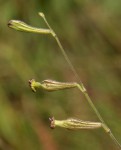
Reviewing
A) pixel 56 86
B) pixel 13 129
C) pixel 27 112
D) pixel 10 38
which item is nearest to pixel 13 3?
pixel 10 38

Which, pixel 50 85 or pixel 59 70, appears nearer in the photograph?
pixel 50 85

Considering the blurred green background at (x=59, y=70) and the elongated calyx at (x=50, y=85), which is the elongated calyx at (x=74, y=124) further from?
the blurred green background at (x=59, y=70)

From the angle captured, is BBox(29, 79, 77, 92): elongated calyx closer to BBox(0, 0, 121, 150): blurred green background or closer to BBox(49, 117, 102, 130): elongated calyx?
BBox(49, 117, 102, 130): elongated calyx

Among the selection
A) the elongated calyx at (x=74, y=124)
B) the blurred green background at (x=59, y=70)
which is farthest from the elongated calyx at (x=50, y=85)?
the blurred green background at (x=59, y=70)

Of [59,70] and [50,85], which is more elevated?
[50,85]

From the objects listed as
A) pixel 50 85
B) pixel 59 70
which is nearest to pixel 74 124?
pixel 50 85

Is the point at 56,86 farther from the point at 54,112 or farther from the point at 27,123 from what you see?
the point at 54,112

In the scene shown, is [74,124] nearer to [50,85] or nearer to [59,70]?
[50,85]

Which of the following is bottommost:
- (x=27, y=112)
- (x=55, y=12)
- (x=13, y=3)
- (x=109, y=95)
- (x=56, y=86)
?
(x=109, y=95)

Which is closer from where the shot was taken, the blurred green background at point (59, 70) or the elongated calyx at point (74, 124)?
the elongated calyx at point (74, 124)
